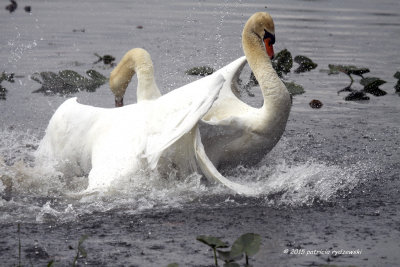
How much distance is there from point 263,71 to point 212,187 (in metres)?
1.13

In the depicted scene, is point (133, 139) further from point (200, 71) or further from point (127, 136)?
point (200, 71)

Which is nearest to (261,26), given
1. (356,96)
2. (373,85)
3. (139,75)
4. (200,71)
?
(139,75)

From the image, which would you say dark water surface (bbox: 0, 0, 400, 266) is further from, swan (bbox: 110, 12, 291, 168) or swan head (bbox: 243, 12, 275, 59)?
swan head (bbox: 243, 12, 275, 59)

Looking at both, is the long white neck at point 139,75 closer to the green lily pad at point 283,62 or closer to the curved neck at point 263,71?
the curved neck at point 263,71

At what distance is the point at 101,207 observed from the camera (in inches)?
215

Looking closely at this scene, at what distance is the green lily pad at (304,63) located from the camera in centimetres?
1066

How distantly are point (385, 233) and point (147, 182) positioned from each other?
180cm

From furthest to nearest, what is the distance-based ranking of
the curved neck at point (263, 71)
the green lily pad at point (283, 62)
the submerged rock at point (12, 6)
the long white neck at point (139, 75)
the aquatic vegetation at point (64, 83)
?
the submerged rock at point (12, 6)
the green lily pad at point (283, 62)
the aquatic vegetation at point (64, 83)
the long white neck at point (139, 75)
the curved neck at point (263, 71)

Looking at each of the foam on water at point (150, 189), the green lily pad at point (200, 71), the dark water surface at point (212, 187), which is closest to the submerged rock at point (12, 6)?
the dark water surface at point (212, 187)

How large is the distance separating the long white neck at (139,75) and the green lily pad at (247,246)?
327 centimetres

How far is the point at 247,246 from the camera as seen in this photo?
3826 mm

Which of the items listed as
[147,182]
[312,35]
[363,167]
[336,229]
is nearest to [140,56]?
[147,182]

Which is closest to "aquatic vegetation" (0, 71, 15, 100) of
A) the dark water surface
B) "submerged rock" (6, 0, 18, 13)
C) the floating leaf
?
the dark water surface

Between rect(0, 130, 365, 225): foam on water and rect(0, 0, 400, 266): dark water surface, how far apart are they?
0.4 inches
